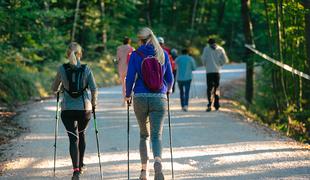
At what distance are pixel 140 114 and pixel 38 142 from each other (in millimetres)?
4628

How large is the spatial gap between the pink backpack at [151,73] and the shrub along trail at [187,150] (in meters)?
1.60

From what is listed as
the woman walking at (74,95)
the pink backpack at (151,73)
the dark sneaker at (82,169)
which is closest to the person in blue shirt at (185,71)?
the dark sneaker at (82,169)

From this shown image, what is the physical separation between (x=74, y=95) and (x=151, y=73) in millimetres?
1178

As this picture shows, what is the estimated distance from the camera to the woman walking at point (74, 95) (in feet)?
27.2

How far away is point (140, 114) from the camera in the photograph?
315 inches

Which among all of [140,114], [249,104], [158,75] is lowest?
[249,104]

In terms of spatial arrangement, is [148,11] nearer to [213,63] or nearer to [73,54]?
[213,63]

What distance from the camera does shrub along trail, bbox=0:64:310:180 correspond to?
915 cm

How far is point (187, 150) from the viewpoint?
36.4 ft

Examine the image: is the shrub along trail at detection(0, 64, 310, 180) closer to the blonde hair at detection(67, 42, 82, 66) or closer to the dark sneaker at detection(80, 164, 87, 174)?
the dark sneaker at detection(80, 164, 87, 174)

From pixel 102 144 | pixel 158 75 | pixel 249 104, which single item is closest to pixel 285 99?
pixel 249 104

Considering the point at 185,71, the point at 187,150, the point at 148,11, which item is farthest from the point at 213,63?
the point at 148,11

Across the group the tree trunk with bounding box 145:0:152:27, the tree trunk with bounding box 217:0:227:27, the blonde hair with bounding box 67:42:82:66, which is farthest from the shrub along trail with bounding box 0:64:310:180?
the tree trunk with bounding box 217:0:227:27

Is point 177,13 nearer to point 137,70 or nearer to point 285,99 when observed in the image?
point 285,99
